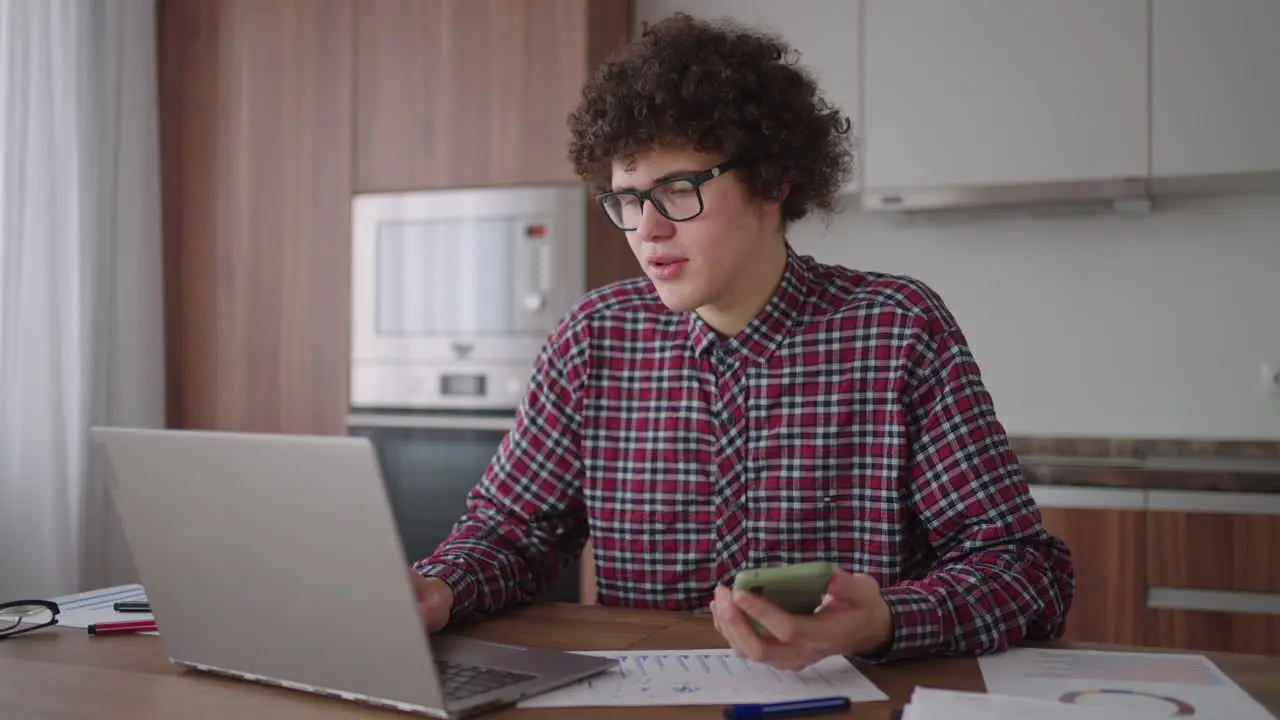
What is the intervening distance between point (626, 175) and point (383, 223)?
176 centimetres

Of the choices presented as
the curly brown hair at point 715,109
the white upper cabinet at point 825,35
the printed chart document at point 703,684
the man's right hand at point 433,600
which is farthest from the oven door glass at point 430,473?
the printed chart document at point 703,684

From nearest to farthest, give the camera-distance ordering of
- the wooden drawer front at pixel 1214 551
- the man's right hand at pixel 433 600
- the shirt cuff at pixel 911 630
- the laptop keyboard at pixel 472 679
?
the laptop keyboard at pixel 472 679 → the shirt cuff at pixel 911 630 → the man's right hand at pixel 433 600 → the wooden drawer front at pixel 1214 551

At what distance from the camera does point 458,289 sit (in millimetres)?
2936

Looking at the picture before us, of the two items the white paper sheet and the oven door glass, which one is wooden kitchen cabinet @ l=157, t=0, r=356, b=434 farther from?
the white paper sheet

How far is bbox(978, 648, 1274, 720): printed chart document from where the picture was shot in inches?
34.9

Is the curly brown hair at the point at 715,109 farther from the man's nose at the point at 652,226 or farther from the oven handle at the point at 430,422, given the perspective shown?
the oven handle at the point at 430,422

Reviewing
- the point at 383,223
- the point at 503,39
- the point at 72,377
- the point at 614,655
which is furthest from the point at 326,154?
the point at 614,655

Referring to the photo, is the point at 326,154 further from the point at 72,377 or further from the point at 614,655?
the point at 614,655

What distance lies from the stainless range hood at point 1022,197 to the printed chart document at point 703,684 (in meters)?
1.93

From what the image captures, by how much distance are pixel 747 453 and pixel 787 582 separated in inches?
20.6

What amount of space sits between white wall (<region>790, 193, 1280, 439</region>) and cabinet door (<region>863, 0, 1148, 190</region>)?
33 centimetres

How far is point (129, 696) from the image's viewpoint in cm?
96

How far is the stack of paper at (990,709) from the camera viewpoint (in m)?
0.82

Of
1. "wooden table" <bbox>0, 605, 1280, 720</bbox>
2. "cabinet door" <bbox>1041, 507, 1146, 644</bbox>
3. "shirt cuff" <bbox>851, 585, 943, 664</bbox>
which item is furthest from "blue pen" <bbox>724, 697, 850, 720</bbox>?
"cabinet door" <bbox>1041, 507, 1146, 644</bbox>
